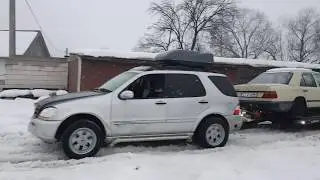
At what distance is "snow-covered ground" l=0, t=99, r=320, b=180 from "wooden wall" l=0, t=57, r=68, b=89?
11861 millimetres

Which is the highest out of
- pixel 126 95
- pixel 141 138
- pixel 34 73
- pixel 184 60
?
pixel 184 60

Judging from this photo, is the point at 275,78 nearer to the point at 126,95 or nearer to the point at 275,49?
the point at 126,95

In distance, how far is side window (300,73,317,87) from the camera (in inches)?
533

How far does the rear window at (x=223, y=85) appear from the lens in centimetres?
1058

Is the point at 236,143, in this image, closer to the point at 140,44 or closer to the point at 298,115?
the point at 298,115

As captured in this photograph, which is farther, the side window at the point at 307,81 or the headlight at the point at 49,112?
the side window at the point at 307,81

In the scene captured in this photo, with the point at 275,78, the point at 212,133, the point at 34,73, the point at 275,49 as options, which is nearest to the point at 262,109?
the point at 275,78

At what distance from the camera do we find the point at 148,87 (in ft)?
32.3

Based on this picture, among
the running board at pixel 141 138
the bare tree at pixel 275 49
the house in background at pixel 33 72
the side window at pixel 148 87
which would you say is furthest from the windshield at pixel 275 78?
the bare tree at pixel 275 49

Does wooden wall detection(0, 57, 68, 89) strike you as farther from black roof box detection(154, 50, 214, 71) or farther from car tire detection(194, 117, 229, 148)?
car tire detection(194, 117, 229, 148)

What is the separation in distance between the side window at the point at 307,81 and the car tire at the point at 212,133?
4.09 m

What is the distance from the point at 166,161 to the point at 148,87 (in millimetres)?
1915

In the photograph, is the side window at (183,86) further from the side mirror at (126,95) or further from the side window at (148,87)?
the side mirror at (126,95)

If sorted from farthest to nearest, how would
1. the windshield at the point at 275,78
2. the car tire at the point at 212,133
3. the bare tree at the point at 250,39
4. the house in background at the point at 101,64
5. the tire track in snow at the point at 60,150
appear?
the bare tree at the point at 250,39 < the house in background at the point at 101,64 < the windshield at the point at 275,78 < the car tire at the point at 212,133 < the tire track in snow at the point at 60,150
